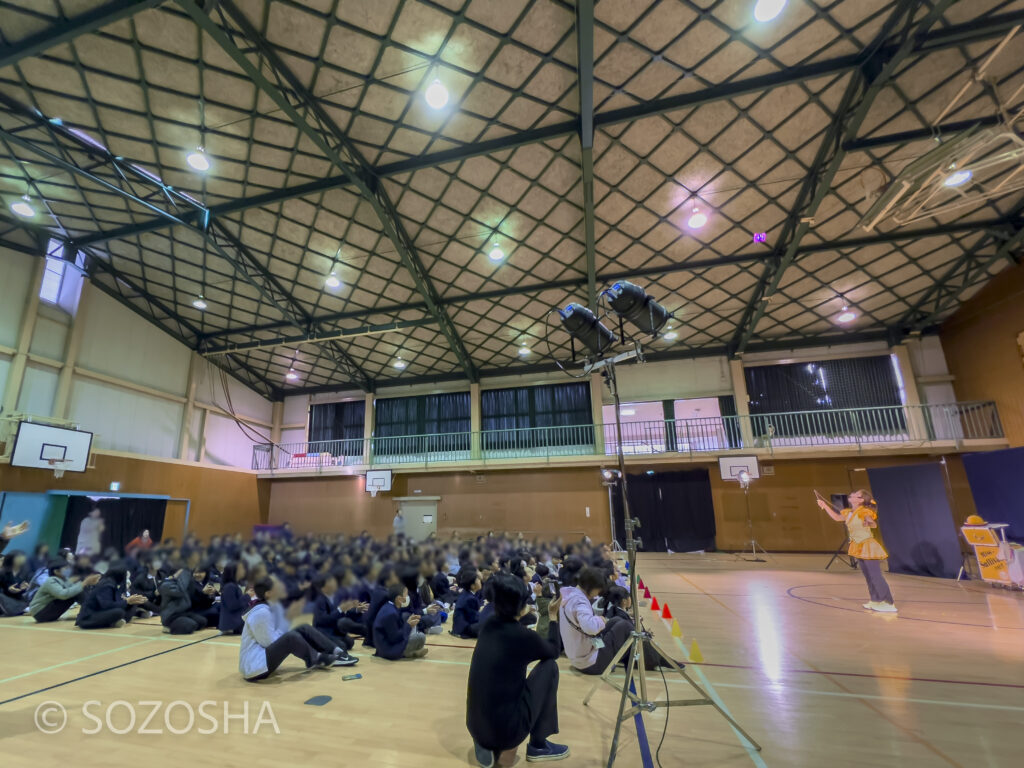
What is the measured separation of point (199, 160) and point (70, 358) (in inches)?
313

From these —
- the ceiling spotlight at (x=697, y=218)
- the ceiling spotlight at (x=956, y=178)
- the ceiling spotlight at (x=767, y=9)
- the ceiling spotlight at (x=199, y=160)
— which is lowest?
the ceiling spotlight at (x=956, y=178)

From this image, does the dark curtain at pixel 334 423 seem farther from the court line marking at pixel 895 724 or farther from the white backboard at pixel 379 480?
the court line marking at pixel 895 724

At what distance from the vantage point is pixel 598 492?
1534cm

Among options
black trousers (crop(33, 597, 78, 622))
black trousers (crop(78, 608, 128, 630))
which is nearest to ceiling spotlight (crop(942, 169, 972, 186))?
black trousers (crop(78, 608, 128, 630))

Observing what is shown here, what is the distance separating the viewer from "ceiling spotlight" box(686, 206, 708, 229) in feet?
34.4

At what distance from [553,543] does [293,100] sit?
10241 millimetres

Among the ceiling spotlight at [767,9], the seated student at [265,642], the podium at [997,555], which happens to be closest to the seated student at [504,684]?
the seated student at [265,642]

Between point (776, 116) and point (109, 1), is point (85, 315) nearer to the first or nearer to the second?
point (109, 1)

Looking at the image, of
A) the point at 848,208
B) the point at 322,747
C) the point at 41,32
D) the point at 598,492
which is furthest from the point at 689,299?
the point at 41,32

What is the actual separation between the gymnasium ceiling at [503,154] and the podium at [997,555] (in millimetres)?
6628

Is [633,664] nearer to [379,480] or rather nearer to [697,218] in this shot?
[697,218]

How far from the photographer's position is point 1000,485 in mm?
9180

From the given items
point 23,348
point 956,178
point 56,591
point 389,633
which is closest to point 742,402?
point 956,178

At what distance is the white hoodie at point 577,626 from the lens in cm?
350
